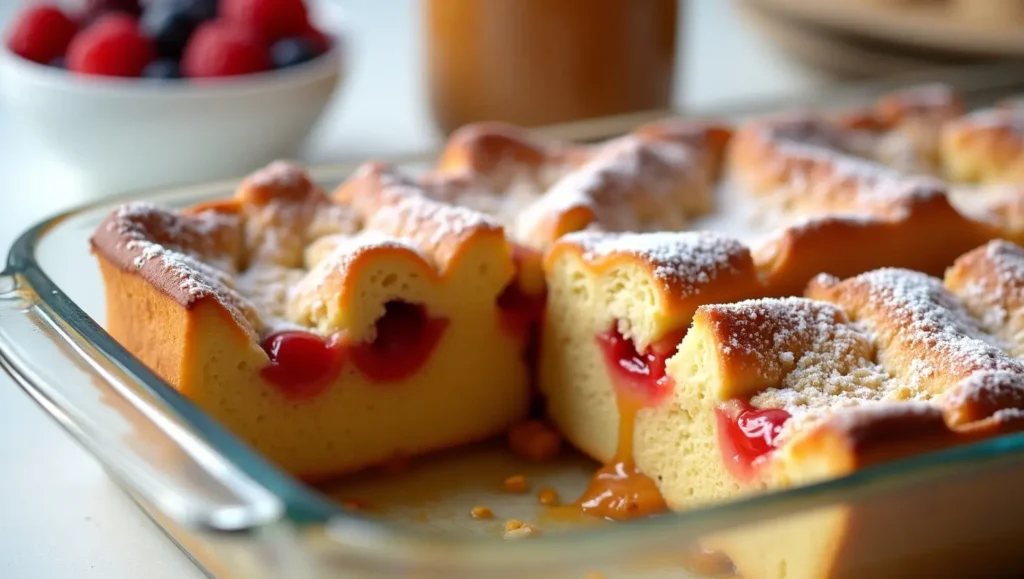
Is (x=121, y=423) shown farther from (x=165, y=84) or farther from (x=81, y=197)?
(x=81, y=197)

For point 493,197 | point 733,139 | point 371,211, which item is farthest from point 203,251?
point 733,139

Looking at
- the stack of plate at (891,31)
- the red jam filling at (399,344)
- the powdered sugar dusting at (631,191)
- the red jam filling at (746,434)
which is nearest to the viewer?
the red jam filling at (746,434)

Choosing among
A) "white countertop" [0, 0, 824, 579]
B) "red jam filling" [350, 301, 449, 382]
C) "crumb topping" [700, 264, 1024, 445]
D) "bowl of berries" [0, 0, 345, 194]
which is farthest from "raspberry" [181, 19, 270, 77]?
"crumb topping" [700, 264, 1024, 445]

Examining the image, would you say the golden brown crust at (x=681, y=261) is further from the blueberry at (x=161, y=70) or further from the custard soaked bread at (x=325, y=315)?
the blueberry at (x=161, y=70)

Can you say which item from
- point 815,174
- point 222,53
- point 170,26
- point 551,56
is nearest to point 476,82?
point 551,56

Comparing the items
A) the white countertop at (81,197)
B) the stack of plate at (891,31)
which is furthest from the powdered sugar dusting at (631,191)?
the stack of plate at (891,31)

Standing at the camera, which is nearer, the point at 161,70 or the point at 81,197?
the point at 161,70

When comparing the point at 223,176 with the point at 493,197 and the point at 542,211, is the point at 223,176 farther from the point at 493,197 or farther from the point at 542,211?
the point at 542,211
